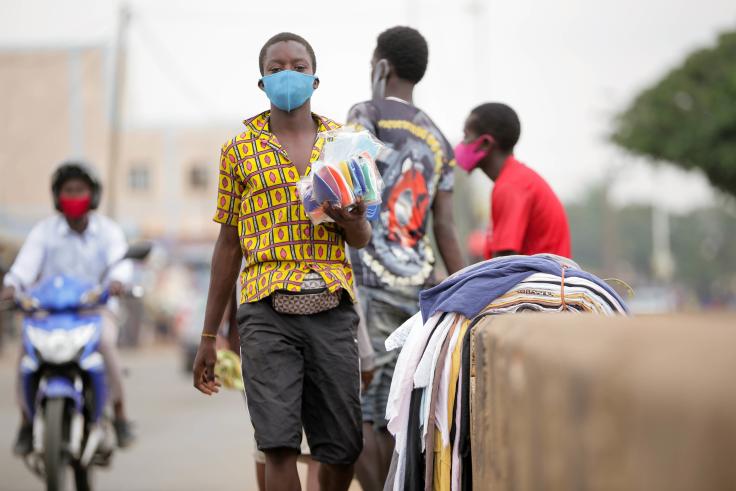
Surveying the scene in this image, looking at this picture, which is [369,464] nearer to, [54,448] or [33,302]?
[54,448]

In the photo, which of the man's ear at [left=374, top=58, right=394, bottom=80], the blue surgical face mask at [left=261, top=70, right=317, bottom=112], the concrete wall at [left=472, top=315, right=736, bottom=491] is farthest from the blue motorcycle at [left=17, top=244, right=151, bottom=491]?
the concrete wall at [left=472, top=315, right=736, bottom=491]

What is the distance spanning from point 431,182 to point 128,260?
257 cm

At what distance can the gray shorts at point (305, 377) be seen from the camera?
4.23 m

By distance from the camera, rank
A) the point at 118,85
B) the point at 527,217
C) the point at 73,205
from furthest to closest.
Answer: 1. the point at 118,85
2. the point at 73,205
3. the point at 527,217

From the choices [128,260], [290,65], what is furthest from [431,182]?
[128,260]

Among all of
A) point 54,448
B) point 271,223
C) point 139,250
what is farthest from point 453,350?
point 139,250

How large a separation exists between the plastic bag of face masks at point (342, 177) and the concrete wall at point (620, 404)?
1.27 m

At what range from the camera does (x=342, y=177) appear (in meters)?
4.06

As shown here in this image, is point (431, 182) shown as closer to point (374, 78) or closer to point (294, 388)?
point (374, 78)

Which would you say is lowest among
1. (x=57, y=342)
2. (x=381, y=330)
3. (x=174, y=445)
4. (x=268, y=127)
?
(x=174, y=445)

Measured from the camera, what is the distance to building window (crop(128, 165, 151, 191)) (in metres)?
58.7

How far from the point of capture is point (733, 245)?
4783 inches

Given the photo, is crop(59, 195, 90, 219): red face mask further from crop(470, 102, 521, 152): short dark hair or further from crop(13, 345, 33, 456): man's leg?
crop(470, 102, 521, 152): short dark hair

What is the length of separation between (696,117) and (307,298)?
43.8m
